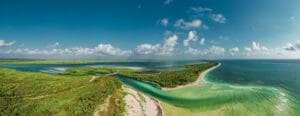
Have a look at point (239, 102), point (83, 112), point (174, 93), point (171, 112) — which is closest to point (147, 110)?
point (171, 112)

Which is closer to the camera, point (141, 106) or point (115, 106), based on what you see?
point (115, 106)

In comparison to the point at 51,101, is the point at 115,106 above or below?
Answer: below

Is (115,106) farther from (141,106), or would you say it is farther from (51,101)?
(51,101)

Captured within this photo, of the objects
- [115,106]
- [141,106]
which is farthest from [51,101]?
[141,106]

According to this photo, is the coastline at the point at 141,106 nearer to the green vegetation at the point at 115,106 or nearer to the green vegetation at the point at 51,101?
the green vegetation at the point at 115,106

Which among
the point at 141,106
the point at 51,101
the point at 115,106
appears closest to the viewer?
the point at 51,101

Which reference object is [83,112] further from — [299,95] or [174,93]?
[299,95]

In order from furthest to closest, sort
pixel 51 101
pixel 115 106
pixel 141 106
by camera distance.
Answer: pixel 141 106 < pixel 115 106 < pixel 51 101

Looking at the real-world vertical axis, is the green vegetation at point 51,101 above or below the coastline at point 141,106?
above

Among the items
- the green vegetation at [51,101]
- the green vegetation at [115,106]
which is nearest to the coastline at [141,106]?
the green vegetation at [115,106]

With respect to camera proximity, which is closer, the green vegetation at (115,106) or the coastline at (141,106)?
the green vegetation at (115,106)

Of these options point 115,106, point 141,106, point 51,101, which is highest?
point 51,101
